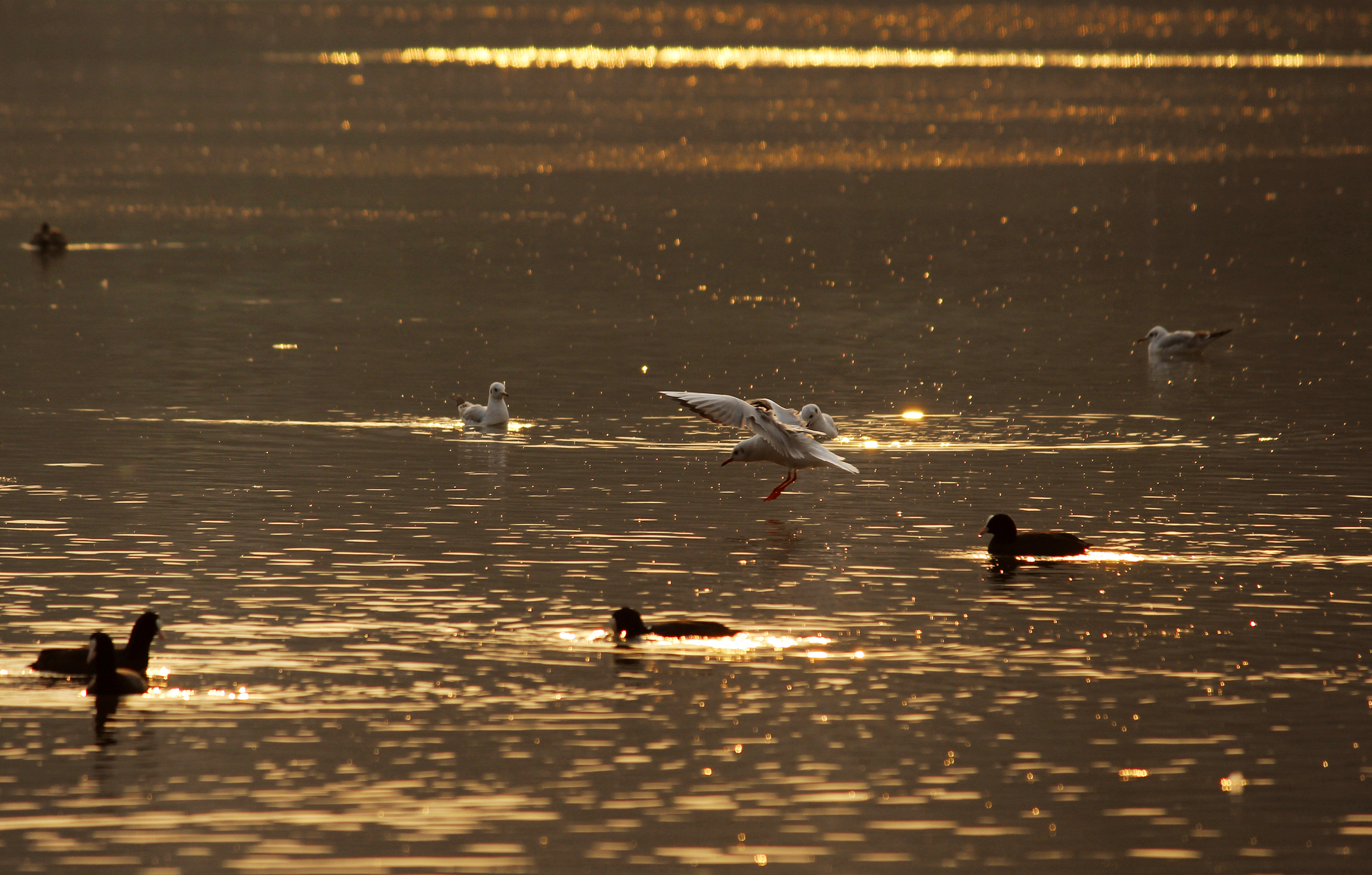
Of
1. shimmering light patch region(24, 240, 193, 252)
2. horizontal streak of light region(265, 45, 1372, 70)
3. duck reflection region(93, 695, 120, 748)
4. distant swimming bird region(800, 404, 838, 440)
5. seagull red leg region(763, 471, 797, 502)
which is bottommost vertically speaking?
duck reflection region(93, 695, 120, 748)

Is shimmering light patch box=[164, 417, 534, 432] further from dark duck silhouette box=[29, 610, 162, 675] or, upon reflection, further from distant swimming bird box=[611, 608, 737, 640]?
dark duck silhouette box=[29, 610, 162, 675]

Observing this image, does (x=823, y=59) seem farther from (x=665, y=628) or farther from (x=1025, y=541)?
(x=665, y=628)

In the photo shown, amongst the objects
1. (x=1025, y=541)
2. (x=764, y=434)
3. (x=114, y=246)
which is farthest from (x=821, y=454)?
(x=114, y=246)

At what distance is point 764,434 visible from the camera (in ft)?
76.5

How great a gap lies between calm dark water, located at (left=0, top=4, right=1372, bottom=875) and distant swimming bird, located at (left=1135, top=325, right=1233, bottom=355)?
3.03ft

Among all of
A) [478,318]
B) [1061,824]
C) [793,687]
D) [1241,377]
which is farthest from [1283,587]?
[478,318]

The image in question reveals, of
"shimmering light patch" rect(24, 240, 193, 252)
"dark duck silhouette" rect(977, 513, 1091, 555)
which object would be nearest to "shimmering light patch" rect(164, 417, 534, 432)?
"dark duck silhouette" rect(977, 513, 1091, 555)

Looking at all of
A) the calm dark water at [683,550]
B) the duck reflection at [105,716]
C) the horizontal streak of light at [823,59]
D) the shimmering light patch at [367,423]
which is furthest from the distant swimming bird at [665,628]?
the horizontal streak of light at [823,59]

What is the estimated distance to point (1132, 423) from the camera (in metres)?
29.5

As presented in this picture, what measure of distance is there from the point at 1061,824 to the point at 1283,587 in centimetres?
653

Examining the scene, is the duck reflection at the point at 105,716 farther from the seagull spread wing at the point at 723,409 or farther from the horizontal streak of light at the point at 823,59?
the horizontal streak of light at the point at 823,59

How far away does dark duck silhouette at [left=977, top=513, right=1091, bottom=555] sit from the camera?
20562mm

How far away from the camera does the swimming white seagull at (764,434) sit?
23.0 metres

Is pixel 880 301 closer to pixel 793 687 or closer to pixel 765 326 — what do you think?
pixel 765 326
